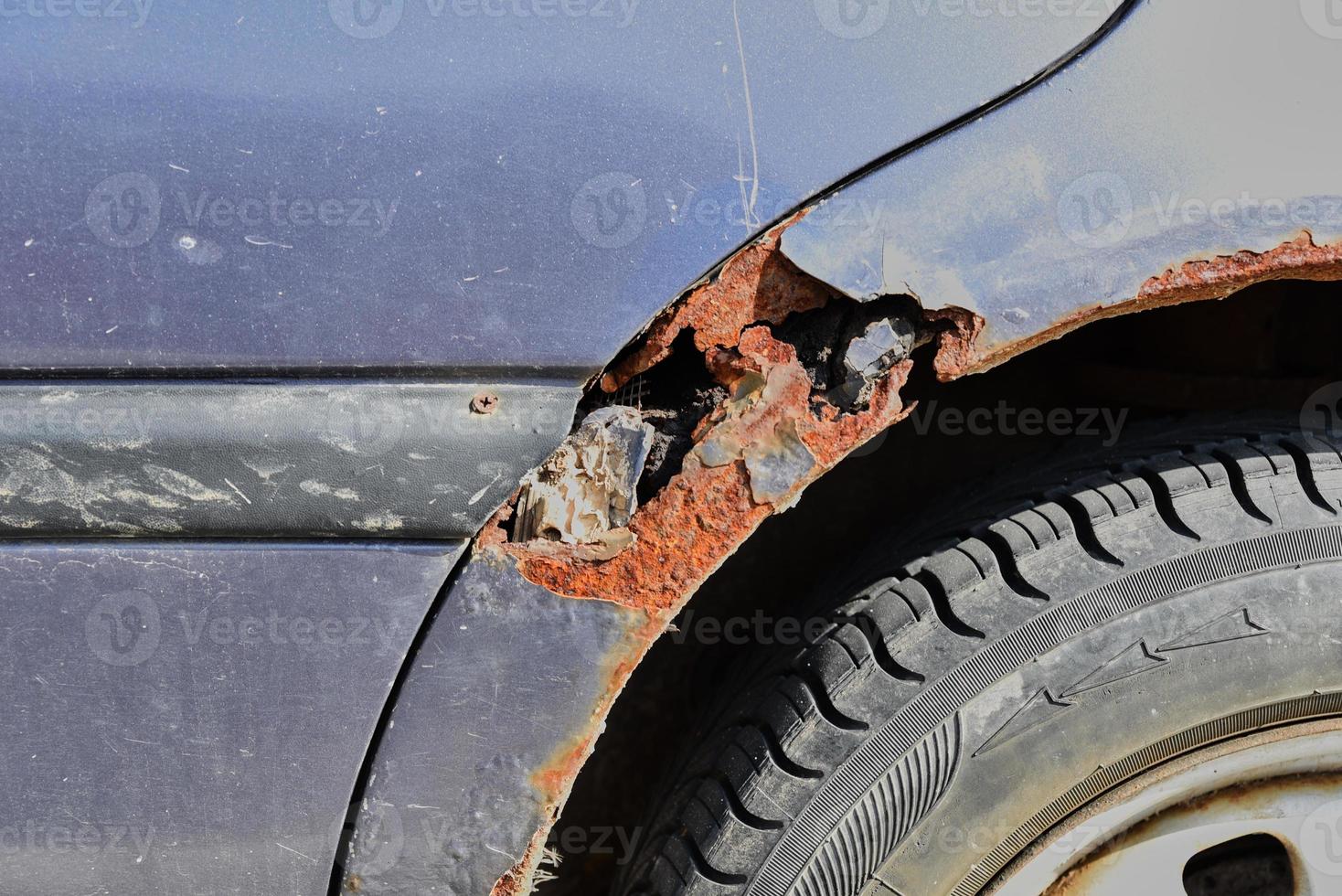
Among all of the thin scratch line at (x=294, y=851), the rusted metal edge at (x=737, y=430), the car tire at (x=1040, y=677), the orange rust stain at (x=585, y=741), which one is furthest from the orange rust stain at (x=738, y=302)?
the thin scratch line at (x=294, y=851)

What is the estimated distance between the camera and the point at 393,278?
1.15m

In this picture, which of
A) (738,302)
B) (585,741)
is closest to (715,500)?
(738,302)

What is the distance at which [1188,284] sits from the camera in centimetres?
117

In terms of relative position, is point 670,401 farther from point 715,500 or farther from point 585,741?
point 585,741

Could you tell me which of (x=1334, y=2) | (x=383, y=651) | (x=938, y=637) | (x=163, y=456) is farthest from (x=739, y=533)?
(x=1334, y=2)

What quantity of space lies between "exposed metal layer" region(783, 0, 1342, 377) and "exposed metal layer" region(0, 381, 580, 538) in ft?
1.41

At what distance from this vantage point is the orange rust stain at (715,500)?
1.20 meters

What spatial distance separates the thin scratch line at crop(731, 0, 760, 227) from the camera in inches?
44.7

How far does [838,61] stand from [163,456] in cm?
91

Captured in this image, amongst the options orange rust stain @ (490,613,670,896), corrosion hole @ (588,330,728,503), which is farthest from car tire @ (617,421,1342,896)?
corrosion hole @ (588,330,728,503)

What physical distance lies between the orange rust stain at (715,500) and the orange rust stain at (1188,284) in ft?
0.24

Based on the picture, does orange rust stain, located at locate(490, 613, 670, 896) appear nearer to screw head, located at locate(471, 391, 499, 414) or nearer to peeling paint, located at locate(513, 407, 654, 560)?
peeling paint, located at locate(513, 407, 654, 560)

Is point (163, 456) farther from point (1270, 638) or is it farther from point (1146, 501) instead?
point (1270, 638)

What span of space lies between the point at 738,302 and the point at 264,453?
586mm
